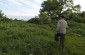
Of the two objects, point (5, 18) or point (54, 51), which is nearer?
point (54, 51)

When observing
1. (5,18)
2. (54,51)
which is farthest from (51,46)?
(5,18)

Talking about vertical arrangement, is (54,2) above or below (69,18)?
above

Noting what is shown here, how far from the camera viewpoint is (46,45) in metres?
14.4

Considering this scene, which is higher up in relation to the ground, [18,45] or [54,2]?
[54,2]

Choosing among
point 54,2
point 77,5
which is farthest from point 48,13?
point 77,5

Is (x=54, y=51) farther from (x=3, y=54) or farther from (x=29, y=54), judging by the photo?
A: (x=3, y=54)

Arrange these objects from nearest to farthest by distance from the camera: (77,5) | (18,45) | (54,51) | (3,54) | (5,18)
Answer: (3,54) < (54,51) < (18,45) < (5,18) < (77,5)

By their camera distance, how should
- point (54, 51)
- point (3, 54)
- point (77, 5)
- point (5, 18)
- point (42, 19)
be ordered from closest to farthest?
1. point (3, 54)
2. point (54, 51)
3. point (5, 18)
4. point (42, 19)
5. point (77, 5)

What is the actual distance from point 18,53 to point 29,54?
56cm

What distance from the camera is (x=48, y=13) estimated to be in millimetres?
52719

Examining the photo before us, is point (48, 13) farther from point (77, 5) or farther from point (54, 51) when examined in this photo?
point (54, 51)

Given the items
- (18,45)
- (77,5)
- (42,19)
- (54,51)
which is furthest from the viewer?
Result: (77,5)

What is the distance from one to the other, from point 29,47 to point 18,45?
65cm

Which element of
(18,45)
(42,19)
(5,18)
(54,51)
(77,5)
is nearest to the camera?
(54,51)
